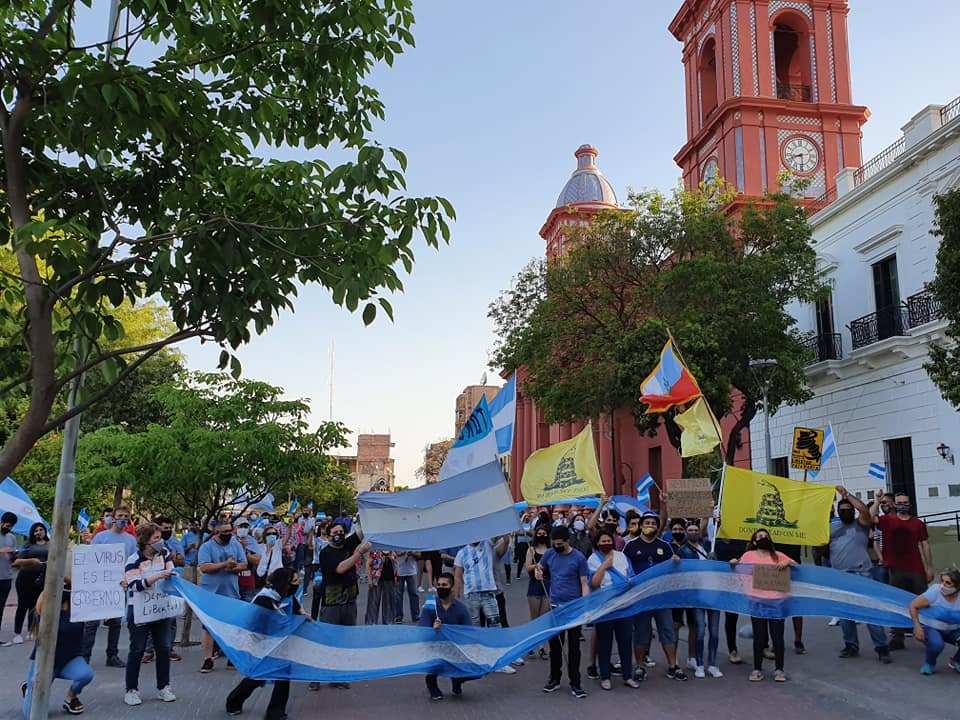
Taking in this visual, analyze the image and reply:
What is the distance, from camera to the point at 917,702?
851 centimetres

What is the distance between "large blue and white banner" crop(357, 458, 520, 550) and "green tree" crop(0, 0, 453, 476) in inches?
171

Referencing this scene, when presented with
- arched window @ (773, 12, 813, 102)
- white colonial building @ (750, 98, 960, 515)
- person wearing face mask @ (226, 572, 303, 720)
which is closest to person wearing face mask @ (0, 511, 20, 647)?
person wearing face mask @ (226, 572, 303, 720)

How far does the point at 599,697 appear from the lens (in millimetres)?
9117

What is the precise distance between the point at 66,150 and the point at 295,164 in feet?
5.07

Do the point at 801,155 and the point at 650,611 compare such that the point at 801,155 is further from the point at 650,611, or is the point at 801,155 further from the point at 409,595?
the point at 650,611

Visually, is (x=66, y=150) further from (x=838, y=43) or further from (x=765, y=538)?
(x=838, y=43)

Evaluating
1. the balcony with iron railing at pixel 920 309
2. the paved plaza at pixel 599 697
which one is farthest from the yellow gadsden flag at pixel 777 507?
the balcony with iron railing at pixel 920 309

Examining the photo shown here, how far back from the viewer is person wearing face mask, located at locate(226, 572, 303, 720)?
330 inches

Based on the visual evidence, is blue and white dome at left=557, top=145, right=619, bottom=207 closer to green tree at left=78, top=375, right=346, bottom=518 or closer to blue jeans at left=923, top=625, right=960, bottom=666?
green tree at left=78, top=375, right=346, bottom=518

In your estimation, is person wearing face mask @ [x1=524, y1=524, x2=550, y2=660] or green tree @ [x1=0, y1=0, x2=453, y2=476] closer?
green tree @ [x1=0, y1=0, x2=453, y2=476]

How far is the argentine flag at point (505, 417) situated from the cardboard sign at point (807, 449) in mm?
6207

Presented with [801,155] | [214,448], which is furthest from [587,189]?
[214,448]

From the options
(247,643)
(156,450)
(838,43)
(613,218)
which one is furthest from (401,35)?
(838,43)

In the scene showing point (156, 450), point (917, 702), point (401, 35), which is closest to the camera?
point (401, 35)
